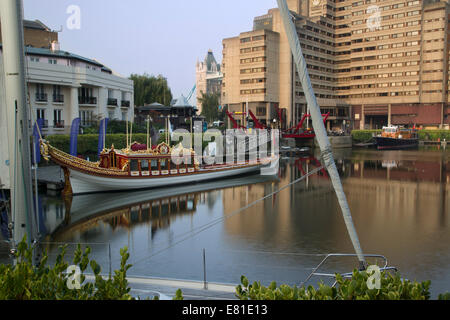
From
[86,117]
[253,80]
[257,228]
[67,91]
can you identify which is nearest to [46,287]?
[257,228]

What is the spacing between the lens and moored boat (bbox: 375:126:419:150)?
261 ft

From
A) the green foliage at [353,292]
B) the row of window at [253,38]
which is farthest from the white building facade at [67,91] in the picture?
the row of window at [253,38]

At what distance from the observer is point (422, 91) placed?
322 feet

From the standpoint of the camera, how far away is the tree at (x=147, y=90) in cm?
8031

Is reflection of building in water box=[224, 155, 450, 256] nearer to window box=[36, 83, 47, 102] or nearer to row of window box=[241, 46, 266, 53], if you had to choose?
window box=[36, 83, 47, 102]

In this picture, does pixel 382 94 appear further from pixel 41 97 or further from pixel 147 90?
pixel 41 97

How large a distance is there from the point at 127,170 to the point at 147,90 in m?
51.4

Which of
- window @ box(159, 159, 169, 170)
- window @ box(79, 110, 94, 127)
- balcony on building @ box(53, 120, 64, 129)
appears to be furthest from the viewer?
window @ box(79, 110, 94, 127)

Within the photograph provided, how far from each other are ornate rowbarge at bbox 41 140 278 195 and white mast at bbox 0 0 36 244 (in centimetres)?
2139

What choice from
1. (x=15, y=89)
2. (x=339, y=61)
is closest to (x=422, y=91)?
(x=339, y=61)

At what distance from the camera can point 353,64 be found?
350ft

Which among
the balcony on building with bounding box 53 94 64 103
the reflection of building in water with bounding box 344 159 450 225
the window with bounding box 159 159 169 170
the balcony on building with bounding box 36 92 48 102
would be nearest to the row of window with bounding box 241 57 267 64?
the reflection of building in water with bounding box 344 159 450 225

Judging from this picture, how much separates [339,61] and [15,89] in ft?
362

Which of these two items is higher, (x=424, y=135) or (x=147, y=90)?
(x=147, y=90)
